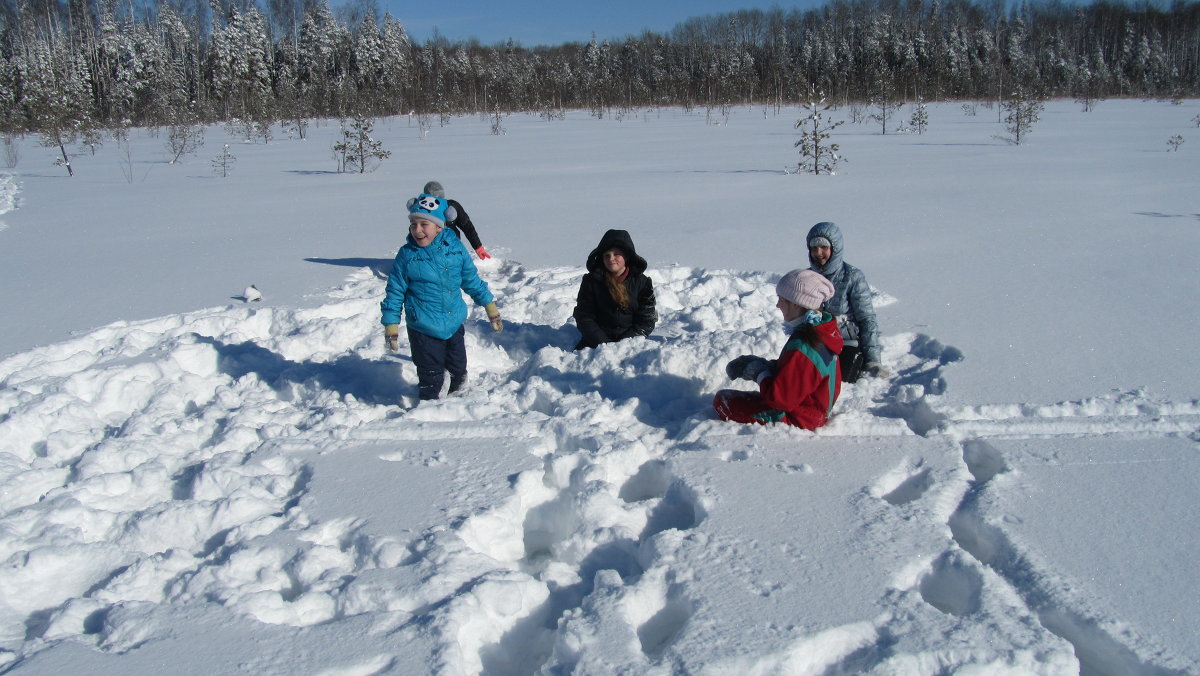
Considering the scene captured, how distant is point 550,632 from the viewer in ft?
7.16

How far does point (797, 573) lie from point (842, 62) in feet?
185

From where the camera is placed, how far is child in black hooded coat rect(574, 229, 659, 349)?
4.45 metres

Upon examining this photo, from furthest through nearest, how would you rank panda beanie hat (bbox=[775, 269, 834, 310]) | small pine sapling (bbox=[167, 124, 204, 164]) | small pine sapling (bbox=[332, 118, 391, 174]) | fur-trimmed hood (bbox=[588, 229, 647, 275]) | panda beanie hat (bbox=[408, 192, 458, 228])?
small pine sapling (bbox=[167, 124, 204, 164])
small pine sapling (bbox=[332, 118, 391, 174])
fur-trimmed hood (bbox=[588, 229, 647, 275])
panda beanie hat (bbox=[408, 192, 458, 228])
panda beanie hat (bbox=[775, 269, 834, 310])

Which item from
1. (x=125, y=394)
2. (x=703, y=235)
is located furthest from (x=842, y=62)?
(x=125, y=394)

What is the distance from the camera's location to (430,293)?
12.8ft

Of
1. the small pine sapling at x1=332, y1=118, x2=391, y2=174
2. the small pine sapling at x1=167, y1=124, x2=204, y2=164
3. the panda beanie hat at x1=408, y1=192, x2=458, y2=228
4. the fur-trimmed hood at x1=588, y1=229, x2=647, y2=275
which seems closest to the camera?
the panda beanie hat at x1=408, y1=192, x2=458, y2=228

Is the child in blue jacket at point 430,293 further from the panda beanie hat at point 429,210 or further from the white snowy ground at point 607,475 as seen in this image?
the white snowy ground at point 607,475

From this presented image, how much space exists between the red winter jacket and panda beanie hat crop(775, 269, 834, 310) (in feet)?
0.32

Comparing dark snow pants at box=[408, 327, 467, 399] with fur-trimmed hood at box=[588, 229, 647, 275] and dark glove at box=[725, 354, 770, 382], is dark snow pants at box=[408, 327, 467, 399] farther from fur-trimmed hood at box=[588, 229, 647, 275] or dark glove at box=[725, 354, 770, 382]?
dark glove at box=[725, 354, 770, 382]

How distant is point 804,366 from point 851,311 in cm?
96

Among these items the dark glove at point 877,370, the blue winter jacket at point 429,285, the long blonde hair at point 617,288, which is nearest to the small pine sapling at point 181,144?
the blue winter jacket at point 429,285

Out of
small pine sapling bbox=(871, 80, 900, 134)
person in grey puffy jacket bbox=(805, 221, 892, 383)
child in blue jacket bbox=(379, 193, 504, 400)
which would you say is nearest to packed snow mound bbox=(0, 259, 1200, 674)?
person in grey puffy jacket bbox=(805, 221, 892, 383)

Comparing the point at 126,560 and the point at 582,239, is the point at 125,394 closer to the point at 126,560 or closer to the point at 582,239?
the point at 126,560

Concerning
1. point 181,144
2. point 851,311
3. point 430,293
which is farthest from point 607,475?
point 181,144
